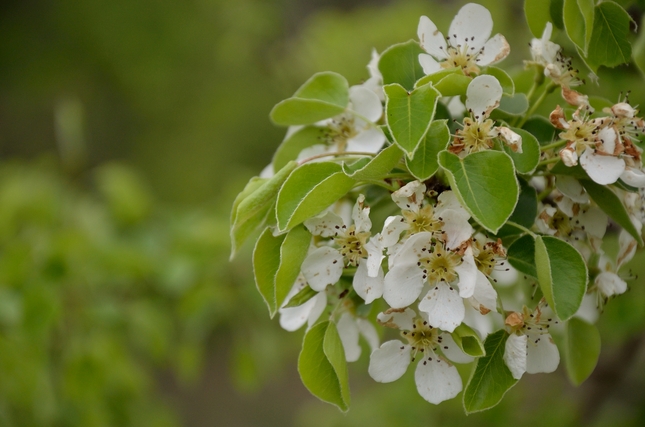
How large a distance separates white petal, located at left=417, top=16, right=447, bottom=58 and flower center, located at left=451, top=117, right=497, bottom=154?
0.13 metres

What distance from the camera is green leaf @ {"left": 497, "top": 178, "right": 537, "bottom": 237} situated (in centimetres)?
75

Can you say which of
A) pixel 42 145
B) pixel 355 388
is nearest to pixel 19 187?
pixel 355 388

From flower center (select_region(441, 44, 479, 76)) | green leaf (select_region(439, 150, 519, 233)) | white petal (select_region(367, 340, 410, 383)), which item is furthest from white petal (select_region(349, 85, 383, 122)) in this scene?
white petal (select_region(367, 340, 410, 383))

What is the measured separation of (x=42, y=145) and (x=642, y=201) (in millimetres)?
5143

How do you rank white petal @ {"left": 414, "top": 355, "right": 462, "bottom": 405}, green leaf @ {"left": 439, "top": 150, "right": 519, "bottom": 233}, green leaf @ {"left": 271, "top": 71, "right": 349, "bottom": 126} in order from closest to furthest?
green leaf @ {"left": 439, "top": 150, "right": 519, "bottom": 233} → white petal @ {"left": 414, "top": 355, "right": 462, "bottom": 405} → green leaf @ {"left": 271, "top": 71, "right": 349, "bottom": 126}

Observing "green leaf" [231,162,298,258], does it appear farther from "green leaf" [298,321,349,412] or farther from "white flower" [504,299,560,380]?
"white flower" [504,299,560,380]

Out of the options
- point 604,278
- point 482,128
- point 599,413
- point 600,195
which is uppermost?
point 482,128

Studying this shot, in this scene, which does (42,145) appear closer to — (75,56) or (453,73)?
(75,56)

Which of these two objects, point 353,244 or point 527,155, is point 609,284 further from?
point 353,244

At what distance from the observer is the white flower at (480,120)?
68 centimetres

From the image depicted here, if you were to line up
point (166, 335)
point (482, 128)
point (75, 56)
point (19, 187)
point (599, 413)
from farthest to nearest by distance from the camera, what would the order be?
point (75, 56)
point (599, 413)
point (19, 187)
point (166, 335)
point (482, 128)

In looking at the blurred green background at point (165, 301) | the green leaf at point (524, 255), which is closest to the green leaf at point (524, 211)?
the green leaf at point (524, 255)

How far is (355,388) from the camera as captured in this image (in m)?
3.52

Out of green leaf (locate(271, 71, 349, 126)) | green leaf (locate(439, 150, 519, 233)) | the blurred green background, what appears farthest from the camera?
the blurred green background
